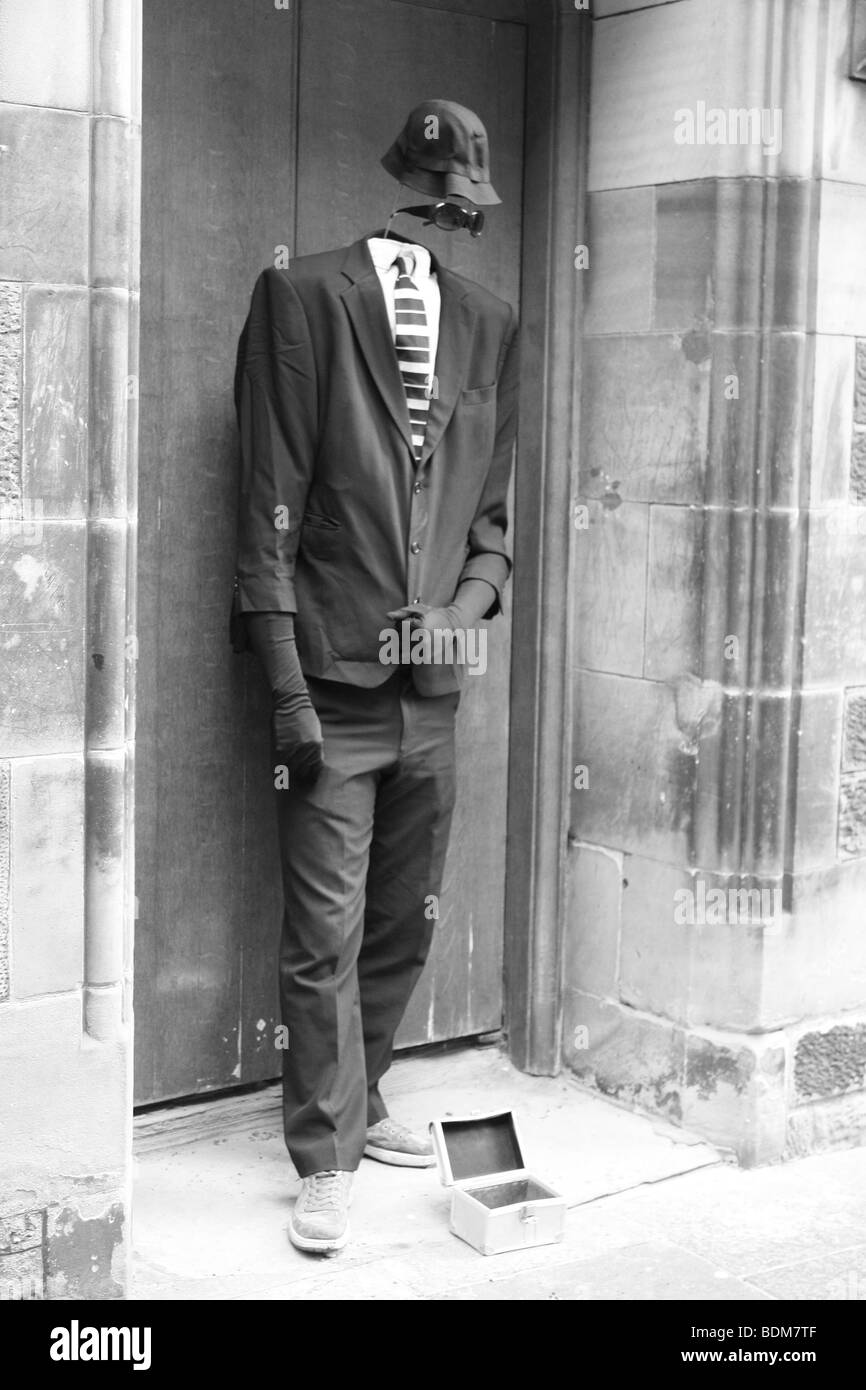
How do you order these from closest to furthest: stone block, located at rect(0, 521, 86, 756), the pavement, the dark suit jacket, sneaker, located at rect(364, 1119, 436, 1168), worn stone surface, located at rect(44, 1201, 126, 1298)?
stone block, located at rect(0, 521, 86, 756) → worn stone surface, located at rect(44, 1201, 126, 1298) → the pavement → the dark suit jacket → sneaker, located at rect(364, 1119, 436, 1168)

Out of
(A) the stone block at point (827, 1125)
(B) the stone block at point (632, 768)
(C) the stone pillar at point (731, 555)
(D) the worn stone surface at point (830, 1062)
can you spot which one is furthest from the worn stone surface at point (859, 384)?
(A) the stone block at point (827, 1125)

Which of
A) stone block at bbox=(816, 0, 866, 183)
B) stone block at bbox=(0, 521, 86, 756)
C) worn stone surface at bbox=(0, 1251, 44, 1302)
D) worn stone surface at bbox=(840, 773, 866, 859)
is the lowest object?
worn stone surface at bbox=(0, 1251, 44, 1302)

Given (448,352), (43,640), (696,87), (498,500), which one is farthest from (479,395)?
(43,640)

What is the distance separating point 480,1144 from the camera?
4.18 metres

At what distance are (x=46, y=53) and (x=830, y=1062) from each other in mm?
2987

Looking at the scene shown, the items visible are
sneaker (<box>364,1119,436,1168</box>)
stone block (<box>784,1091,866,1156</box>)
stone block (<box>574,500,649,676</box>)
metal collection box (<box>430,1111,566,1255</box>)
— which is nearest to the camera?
metal collection box (<box>430,1111,566,1255</box>)

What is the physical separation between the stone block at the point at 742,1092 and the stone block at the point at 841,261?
5.67 ft

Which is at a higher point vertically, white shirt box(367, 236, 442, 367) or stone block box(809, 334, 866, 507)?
white shirt box(367, 236, 442, 367)

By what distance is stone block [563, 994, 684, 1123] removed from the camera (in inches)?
186

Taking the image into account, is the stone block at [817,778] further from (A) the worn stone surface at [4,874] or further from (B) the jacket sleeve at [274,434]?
(A) the worn stone surface at [4,874]

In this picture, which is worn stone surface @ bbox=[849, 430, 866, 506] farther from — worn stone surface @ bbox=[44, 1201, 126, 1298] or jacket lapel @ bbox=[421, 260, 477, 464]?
worn stone surface @ bbox=[44, 1201, 126, 1298]

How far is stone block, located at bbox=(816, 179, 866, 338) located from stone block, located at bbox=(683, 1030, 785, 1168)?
1729 millimetres

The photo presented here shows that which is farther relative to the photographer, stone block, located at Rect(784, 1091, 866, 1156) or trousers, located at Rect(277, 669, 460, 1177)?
stone block, located at Rect(784, 1091, 866, 1156)

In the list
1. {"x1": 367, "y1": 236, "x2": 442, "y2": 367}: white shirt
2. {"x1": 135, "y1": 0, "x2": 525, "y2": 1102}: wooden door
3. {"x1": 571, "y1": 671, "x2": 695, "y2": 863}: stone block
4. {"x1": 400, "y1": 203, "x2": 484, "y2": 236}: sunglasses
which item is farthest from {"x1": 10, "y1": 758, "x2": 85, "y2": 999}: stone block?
{"x1": 571, "y1": 671, "x2": 695, "y2": 863}: stone block
